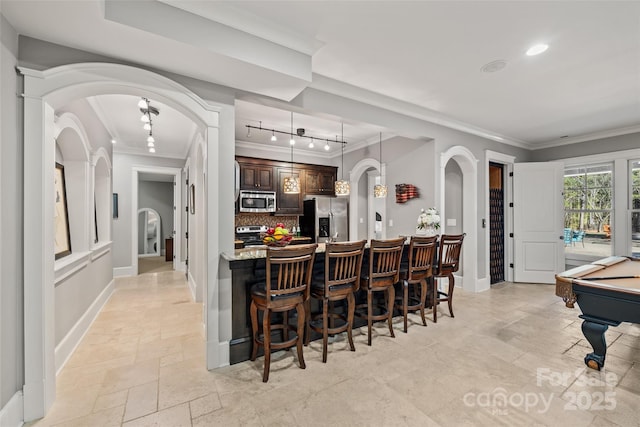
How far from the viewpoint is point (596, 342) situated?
7.88 feet

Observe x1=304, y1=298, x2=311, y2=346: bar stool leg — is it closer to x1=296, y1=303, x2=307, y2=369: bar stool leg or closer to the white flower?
Answer: x1=296, y1=303, x2=307, y2=369: bar stool leg

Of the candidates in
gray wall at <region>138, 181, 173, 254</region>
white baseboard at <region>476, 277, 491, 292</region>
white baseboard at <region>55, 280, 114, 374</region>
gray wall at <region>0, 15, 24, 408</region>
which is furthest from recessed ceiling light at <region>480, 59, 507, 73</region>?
gray wall at <region>138, 181, 173, 254</region>

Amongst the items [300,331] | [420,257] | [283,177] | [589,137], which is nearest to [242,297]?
[300,331]

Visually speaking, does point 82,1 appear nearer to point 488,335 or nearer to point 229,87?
point 229,87

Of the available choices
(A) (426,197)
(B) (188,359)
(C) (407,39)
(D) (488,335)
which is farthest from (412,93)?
(B) (188,359)

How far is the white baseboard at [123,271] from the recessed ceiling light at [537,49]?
7.62m

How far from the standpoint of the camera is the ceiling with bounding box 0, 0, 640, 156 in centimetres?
191

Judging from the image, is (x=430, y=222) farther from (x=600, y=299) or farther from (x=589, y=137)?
(x=589, y=137)

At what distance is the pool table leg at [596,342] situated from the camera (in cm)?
237

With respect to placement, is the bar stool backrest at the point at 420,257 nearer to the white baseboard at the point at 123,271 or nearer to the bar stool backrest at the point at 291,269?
the bar stool backrest at the point at 291,269

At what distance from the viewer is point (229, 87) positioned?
8.76 ft

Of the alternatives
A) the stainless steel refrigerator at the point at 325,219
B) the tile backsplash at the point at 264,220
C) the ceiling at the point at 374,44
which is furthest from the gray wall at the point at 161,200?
the ceiling at the point at 374,44

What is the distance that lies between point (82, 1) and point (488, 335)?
4384mm

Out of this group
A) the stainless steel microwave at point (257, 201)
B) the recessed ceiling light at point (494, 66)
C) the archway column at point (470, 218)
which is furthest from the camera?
the stainless steel microwave at point (257, 201)
